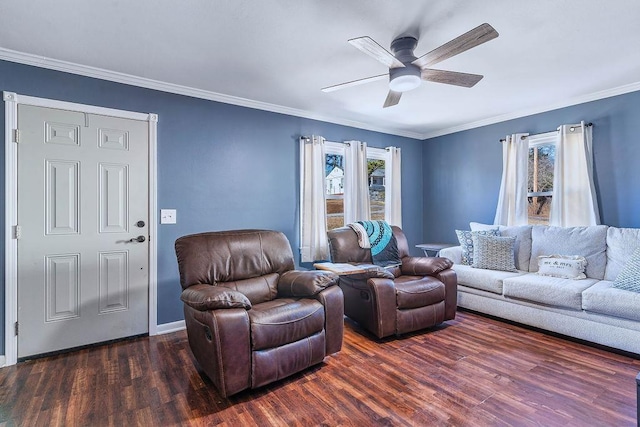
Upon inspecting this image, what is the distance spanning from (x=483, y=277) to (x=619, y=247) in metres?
1.19

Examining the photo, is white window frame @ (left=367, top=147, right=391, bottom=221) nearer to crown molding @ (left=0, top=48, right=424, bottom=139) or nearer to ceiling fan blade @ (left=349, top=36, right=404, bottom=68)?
crown molding @ (left=0, top=48, right=424, bottom=139)

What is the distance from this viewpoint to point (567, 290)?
9.09 feet

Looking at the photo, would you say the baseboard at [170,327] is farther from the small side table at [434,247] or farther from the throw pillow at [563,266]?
the throw pillow at [563,266]

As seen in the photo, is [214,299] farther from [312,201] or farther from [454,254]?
[454,254]

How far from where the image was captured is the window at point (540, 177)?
3887mm

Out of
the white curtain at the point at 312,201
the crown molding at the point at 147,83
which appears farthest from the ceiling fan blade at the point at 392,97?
the crown molding at the point at 147,83

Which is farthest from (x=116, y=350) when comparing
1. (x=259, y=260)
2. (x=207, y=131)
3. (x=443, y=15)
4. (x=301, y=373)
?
(x=443, y=15)

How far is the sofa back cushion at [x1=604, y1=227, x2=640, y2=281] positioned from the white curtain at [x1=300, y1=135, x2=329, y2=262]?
2861 mm

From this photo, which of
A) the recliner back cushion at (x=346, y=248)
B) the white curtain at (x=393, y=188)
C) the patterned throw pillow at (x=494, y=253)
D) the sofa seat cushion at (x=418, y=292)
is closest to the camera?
the sofa seat cushion at (x=418, y=292)

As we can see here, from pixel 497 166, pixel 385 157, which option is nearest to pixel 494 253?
pixel 497 166

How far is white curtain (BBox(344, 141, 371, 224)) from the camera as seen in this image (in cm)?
430

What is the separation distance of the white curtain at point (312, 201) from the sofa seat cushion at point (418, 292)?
1.16 m

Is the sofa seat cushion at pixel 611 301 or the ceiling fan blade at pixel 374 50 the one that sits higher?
the ceiling fan blade at pixel 374 50

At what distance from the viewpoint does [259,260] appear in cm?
271
